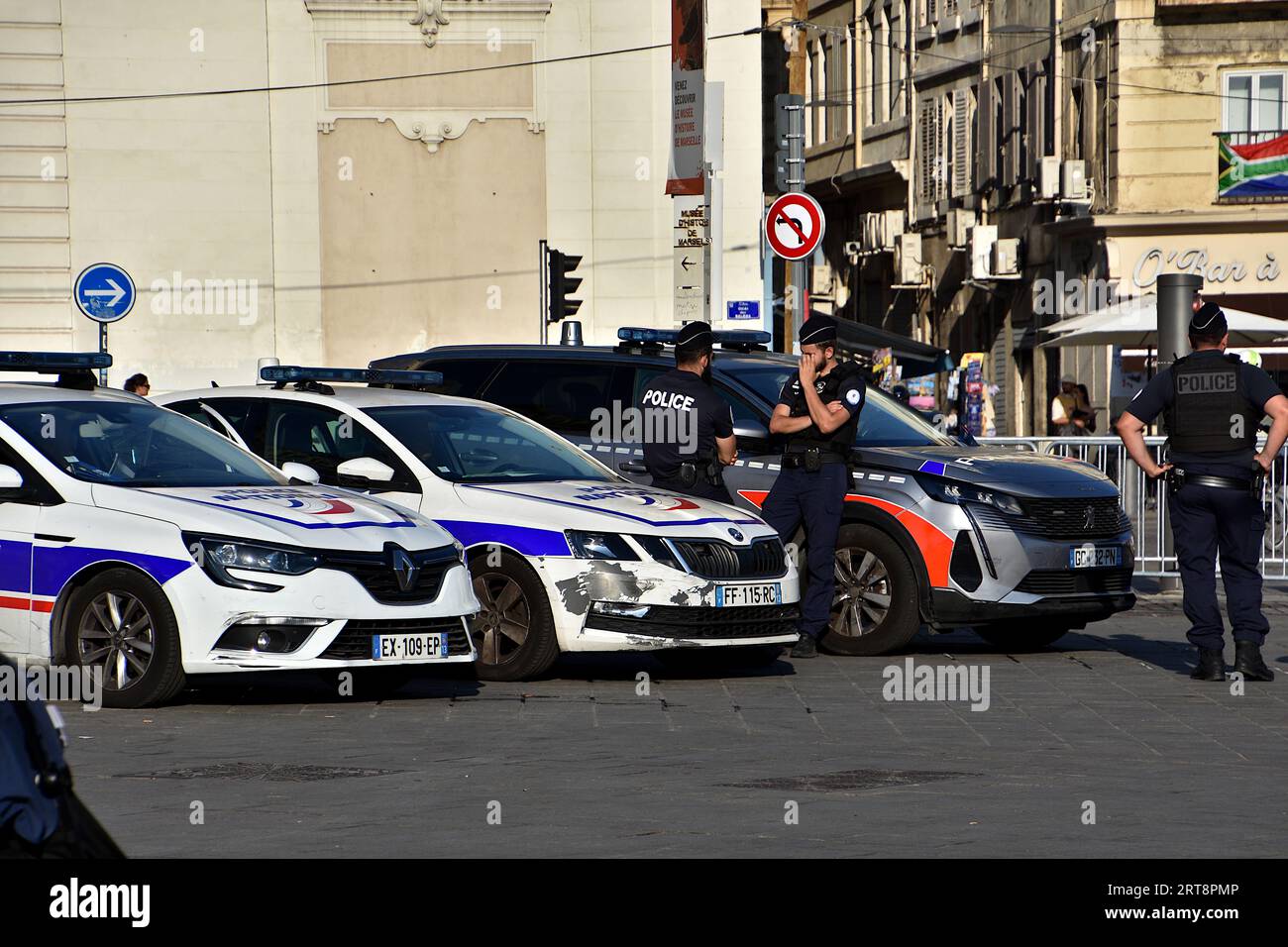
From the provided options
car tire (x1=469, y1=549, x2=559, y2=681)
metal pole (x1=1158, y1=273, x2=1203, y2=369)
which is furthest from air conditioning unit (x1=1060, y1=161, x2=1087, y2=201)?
car tire (x1=469, y1=549, x2=559, y2=681)

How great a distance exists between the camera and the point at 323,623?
9969 mm

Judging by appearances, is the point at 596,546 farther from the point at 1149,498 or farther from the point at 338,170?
the point at 338,170

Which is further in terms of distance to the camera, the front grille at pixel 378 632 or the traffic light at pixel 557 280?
the traffic light at pixel 557 280

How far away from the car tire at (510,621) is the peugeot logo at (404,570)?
2.98ft

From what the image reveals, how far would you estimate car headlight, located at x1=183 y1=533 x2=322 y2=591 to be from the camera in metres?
9.88

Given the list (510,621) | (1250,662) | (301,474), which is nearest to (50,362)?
(301,474)

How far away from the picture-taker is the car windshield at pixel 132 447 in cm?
1053

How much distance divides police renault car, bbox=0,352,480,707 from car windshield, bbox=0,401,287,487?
0.02m

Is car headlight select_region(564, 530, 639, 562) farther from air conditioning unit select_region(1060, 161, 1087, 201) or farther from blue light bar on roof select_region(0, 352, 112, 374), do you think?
air conditioning unit select_region(1060, 161, 1087, 201)

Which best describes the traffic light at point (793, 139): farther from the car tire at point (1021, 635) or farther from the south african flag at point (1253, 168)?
the south african flag at point (1253, 168)

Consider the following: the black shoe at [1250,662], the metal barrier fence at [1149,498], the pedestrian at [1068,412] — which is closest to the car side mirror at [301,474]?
the black shoe at [1250,662]

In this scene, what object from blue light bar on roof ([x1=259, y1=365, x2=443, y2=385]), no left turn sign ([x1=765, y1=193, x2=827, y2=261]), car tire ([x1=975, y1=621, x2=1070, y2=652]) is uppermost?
no left turn sign ([x1=765, y1=193, x2=827, y2=261])
